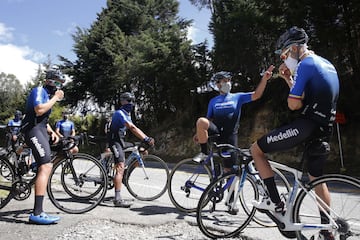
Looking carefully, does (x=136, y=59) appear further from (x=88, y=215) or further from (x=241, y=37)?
(x=88, y=215)

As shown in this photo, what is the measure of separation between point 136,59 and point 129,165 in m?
20.0

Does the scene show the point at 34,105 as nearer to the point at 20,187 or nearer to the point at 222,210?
the point at 20,187

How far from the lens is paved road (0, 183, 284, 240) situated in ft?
13.6

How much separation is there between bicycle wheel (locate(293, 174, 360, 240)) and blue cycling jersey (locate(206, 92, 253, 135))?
203 centimetres

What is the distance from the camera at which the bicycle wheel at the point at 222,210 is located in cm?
414

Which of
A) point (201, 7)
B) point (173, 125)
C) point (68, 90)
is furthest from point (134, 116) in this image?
point (201, 7)

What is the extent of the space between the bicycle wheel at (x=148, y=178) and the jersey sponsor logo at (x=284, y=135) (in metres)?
3.36

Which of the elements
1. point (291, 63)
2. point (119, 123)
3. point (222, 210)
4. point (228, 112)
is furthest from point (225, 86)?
point (119, 123)

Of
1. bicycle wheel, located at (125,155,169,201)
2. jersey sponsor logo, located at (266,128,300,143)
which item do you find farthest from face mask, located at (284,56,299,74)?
bicycle wheel, located at (125,155,169,201)

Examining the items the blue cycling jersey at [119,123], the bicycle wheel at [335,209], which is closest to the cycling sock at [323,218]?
the bicycle wheel at [335,209]

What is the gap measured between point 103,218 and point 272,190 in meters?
2.45

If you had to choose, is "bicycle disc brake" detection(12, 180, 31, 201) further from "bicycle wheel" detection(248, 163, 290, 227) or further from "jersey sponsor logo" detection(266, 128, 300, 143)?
"jersey sponsor logo" detection(266, 128, 300, 143)

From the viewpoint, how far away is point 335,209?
11.2 ft

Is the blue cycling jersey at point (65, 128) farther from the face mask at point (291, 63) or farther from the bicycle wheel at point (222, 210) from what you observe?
the face mask at point (291, 63)
